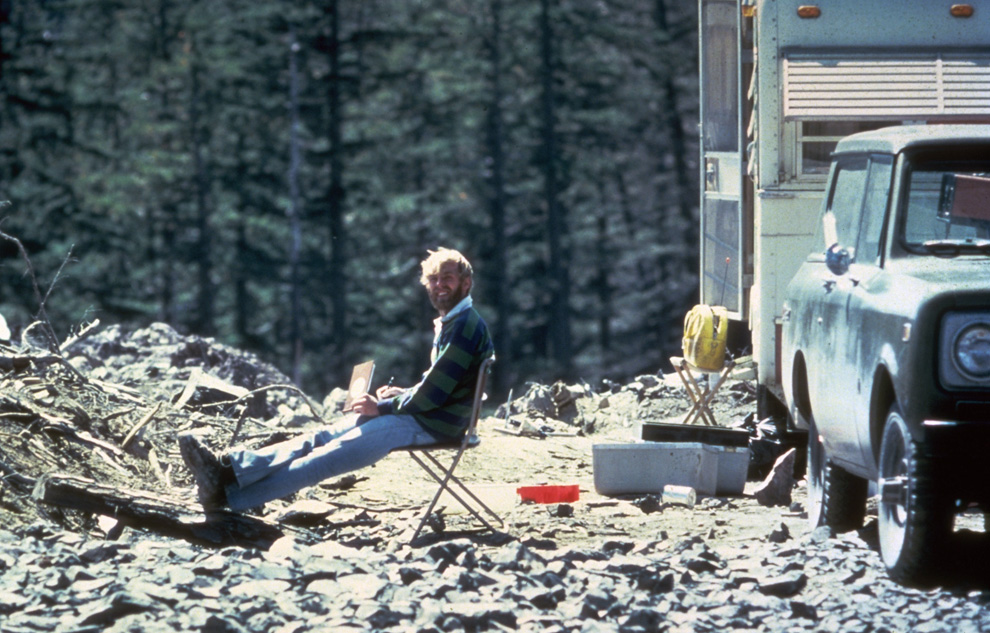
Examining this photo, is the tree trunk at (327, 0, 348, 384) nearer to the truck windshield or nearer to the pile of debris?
the pile of debris

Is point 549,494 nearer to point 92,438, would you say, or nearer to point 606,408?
point 92,438

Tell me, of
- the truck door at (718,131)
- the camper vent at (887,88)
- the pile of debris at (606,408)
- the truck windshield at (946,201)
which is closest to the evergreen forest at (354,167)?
the pile of debris at (606,408)

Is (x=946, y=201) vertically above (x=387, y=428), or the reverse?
(x=946, y=201)

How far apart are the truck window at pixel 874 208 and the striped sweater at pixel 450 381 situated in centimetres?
183

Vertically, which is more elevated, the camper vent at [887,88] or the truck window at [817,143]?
the camper vent at [887,88]

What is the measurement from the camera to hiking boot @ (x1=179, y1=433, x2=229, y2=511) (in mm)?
6539

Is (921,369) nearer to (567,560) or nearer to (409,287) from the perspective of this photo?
(567,560)

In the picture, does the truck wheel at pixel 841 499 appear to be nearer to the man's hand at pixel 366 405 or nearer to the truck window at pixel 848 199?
the truck window at pixel 848 199

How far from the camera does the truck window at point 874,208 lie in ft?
20.1

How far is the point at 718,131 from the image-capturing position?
11.3m

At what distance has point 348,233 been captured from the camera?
32781 millimetres

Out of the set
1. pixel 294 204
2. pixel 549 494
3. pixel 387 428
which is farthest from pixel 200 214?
pixel 387 428

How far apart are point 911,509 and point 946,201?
1.49 m

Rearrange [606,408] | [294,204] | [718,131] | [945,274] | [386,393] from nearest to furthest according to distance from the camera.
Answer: [945,274] → [386,393] → [718,131] → [606,408] → [294,204]
